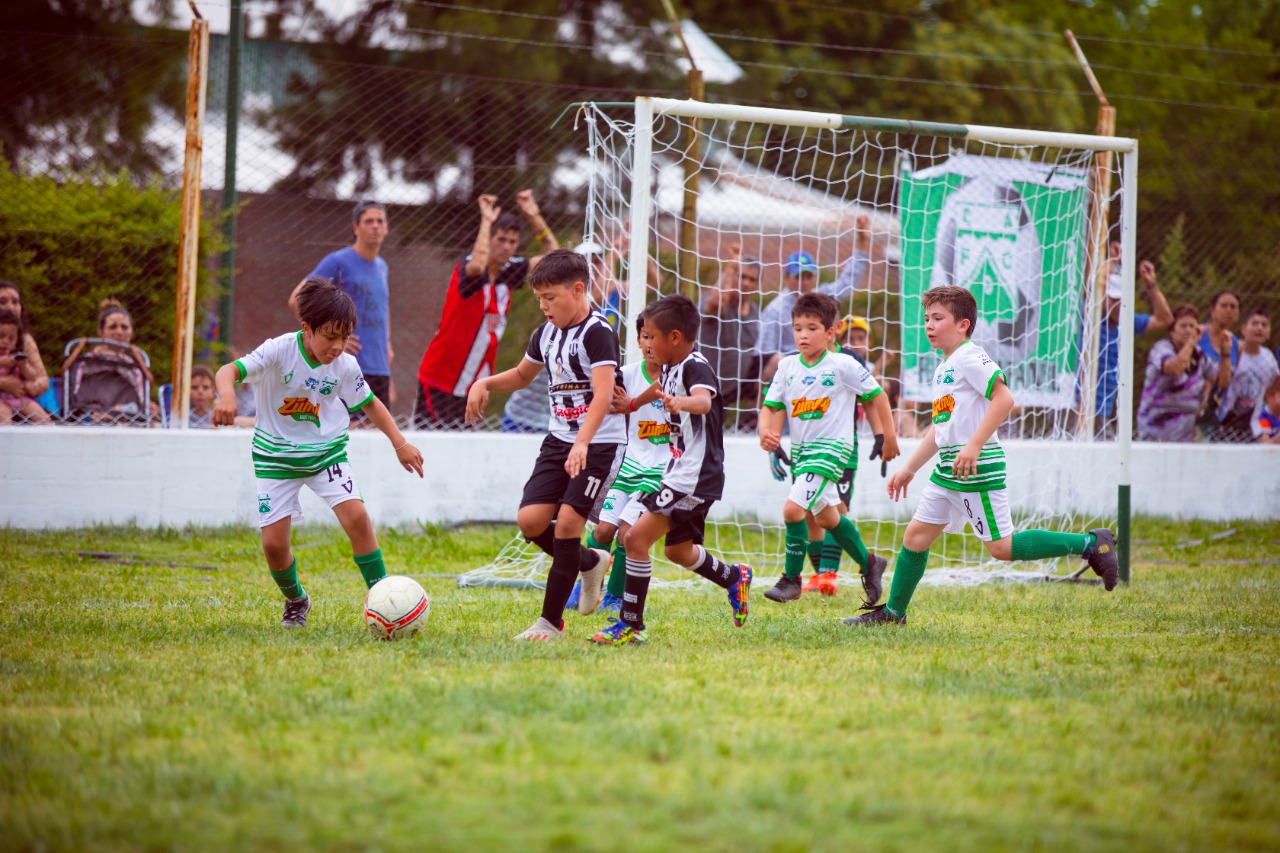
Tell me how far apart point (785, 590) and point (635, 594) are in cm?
194

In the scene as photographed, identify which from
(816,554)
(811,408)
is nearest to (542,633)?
(811,408)

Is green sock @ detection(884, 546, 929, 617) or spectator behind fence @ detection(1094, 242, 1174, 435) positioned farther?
spectator behind fence @ detection(1094, 242, 1174, 435)

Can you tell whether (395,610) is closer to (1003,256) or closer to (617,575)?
(617,575)

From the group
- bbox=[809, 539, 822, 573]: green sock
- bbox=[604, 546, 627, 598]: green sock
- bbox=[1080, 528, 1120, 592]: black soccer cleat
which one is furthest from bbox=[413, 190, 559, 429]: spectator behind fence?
bbox=[1080, 528, 1120, 592]: black soccer cleat

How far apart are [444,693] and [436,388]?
18.2ft

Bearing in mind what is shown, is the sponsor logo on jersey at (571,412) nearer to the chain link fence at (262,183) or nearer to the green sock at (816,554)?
the green sock at (816,554)

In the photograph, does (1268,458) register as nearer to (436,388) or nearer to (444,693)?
(436,388)

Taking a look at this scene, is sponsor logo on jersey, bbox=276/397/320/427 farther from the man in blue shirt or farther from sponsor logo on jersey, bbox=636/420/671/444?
the man in blue shirt

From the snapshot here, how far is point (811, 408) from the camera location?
7.09 metres

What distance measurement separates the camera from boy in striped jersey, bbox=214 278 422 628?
5281mm

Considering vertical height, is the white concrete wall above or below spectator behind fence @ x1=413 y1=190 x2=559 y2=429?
below

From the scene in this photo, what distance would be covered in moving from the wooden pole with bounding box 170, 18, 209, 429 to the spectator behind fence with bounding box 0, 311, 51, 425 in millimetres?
948

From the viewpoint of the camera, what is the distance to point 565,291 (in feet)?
17.5

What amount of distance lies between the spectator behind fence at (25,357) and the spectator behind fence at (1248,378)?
9771 mm
